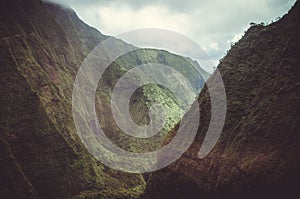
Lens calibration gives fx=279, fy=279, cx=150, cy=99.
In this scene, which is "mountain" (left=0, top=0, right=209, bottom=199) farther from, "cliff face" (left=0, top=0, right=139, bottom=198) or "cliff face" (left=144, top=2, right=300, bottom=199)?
"cliff face" (left=144, top=2, right=300, bottom=199)

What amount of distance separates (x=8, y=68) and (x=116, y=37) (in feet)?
247

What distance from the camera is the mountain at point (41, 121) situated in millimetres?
35500

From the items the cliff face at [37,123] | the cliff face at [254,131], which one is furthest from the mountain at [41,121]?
the cliff face at [254,131]

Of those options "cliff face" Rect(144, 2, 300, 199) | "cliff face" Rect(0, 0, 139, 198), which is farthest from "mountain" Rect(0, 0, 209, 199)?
"cliff face" Rect(144, 2, 300, 199)

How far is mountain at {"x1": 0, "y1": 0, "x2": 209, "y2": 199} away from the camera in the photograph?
35.5 metres

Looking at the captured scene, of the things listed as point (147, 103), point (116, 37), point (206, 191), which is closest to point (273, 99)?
point (206, 191)

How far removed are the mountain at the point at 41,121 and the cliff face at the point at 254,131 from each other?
16582 millimetres

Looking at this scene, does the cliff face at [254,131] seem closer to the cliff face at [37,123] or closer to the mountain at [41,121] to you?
the mountain at [41,121]

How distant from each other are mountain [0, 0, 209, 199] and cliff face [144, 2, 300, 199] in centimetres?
1658

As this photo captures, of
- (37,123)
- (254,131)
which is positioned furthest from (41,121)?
(254,131)

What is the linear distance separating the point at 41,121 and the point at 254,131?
30993 mm

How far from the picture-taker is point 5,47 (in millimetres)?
43250

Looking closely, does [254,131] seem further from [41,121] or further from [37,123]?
[41,121]

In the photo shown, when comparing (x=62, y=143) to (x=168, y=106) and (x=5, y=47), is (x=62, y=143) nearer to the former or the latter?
(x=5, y=47)
